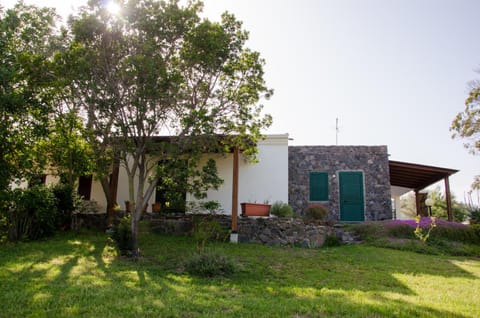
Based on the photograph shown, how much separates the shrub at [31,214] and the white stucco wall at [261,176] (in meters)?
5.20

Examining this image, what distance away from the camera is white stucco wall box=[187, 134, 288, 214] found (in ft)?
42.4

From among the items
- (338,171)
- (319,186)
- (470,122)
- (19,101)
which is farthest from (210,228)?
(470,122)

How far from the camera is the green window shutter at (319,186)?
1423 centimetres

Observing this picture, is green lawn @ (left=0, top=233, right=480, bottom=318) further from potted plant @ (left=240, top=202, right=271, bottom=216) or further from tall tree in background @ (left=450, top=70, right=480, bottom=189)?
tall tree in background @ (left=450, top=70, right=480, bottom=189)

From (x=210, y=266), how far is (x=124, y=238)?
2.87 metres

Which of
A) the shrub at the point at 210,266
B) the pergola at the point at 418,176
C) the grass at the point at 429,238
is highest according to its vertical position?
the pergola at the point at 418,176

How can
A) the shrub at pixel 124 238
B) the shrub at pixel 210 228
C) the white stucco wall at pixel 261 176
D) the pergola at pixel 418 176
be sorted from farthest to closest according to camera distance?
the pergola at pixel 418 176 → the white stucco wall at pixel 261 176 → the shrub at pixel 210 228 → the shrub at pixel 124 238

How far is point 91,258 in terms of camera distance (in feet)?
25.6

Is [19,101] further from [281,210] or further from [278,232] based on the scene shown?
[281,210]

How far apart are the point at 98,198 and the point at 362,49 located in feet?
36.8

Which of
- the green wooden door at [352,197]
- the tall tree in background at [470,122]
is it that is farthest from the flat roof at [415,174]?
the tall tree in background at [470,122]

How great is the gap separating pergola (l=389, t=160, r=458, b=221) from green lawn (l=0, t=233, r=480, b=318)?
492 centimetres

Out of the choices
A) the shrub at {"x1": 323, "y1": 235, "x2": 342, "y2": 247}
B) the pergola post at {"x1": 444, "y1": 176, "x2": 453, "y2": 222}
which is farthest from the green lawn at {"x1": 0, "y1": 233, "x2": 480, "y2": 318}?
the pergola post at {"x1": 444, "y1": 176, "x2": 453, "y2": 222}

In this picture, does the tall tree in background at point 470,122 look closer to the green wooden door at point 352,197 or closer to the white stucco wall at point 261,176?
the green wooden door at point 352,197
